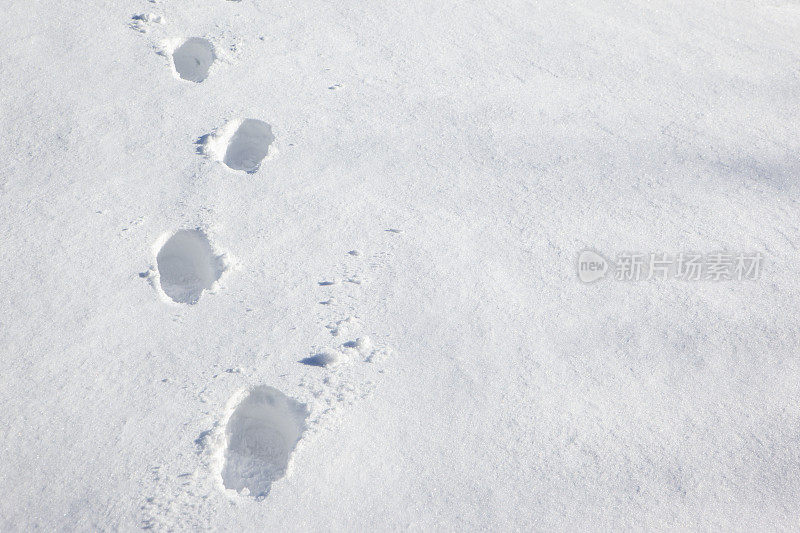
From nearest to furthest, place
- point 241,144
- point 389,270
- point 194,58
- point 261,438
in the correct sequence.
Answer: point 261,438 → point 389,270 → point 241,144 → point 194,58

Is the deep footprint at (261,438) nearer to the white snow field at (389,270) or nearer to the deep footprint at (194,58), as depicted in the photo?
the white snow field at (389,270)

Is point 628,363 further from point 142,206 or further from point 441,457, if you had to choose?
point 142,206

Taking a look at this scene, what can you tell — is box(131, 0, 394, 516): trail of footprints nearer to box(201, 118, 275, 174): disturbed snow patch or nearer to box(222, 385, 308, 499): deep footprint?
box(222, 385, 308, 499): deep footprint

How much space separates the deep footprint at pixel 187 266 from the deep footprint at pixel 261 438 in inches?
14.5

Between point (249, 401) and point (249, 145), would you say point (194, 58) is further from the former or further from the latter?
point (249, 401)

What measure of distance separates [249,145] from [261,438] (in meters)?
1.10

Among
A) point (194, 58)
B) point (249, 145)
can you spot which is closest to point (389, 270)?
point (249, 145)

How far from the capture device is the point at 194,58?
257 centimetres

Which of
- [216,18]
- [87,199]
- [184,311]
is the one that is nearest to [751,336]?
[184,311]

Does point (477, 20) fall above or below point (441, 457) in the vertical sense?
above

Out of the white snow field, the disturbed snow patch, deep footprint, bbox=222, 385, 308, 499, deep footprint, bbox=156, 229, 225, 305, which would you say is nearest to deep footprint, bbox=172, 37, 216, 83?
the white snow field

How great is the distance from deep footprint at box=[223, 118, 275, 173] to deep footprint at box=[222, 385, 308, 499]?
2.91 feet

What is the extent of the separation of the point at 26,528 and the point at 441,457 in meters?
0.89

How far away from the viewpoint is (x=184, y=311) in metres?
1.76
